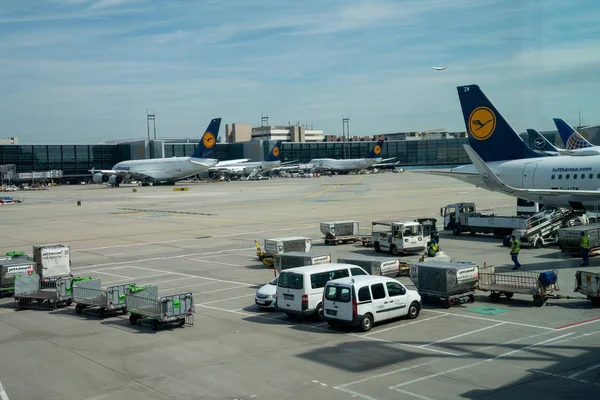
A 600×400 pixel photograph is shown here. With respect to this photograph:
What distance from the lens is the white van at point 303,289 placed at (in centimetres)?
2200

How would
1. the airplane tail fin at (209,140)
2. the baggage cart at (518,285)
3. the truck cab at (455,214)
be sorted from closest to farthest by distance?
the baggage cart at (518,285) → the truck cab at (455,214) → the airplane tail fin at (209,140)

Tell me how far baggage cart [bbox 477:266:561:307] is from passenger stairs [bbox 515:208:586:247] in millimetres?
12004

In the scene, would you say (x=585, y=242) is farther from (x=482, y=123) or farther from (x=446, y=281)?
(x=482, y=123)

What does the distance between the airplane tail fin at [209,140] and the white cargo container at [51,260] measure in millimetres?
102164

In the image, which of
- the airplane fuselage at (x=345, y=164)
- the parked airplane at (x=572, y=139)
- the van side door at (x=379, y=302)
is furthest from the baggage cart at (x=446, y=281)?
the airplane fuselage at (x=345, y=164)

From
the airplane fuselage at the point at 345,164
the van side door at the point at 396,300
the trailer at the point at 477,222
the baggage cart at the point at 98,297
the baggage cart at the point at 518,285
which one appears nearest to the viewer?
the van side door at the point at 396,300

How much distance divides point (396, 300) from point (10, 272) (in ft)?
60.3

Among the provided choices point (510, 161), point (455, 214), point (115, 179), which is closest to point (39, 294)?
point (455, 214)

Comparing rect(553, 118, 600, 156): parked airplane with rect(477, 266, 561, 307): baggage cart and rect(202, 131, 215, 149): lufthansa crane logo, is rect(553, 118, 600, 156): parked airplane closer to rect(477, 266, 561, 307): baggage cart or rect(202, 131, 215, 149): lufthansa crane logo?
rect(477, 266, 561, 307): baggage cart

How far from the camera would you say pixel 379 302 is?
20812 mm

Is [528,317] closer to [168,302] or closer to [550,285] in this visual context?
[550,285]

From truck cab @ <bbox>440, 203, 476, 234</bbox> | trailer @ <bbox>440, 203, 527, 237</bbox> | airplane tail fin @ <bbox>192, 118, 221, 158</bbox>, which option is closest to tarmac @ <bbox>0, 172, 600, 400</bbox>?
trailer @ <bbox>440, 203, 527, 237</bbox>

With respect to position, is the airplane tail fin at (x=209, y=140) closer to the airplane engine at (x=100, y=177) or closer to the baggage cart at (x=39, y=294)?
the airplane engine at (x=100, y=177)

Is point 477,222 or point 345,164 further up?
point 345,164
